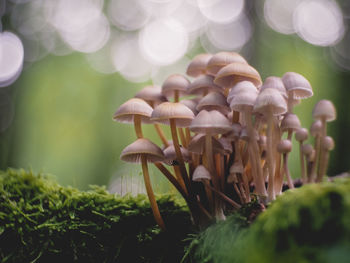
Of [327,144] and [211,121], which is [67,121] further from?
[327,144]

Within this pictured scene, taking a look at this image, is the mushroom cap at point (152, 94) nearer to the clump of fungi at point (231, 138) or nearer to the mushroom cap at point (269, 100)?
the clump of fungi at point (231, 138)

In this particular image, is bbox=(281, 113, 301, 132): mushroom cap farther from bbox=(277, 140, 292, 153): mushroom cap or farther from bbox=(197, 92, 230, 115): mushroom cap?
bbox=(197, 92, 230, 115): mushroom cap

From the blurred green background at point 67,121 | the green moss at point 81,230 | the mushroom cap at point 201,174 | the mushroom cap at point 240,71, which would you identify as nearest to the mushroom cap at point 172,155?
the mushroom cap at point 201,174

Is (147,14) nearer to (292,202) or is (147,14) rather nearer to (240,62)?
(240,62)

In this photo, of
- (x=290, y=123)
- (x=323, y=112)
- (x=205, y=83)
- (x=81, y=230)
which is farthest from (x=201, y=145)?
(x=81, y=230)

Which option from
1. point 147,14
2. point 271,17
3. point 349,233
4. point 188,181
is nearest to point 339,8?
point 271,17

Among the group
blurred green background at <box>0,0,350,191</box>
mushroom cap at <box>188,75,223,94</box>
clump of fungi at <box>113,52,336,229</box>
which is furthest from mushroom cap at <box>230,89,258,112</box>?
blurred green background at <box>0,0,350,191</box>

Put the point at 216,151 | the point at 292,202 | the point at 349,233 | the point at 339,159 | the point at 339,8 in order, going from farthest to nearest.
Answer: the point at 339,8
the point at 339,159
the point at 216,151
the point at 292,202
the point at 349,233

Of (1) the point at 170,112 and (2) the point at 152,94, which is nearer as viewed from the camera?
(1) the point at 170,112
